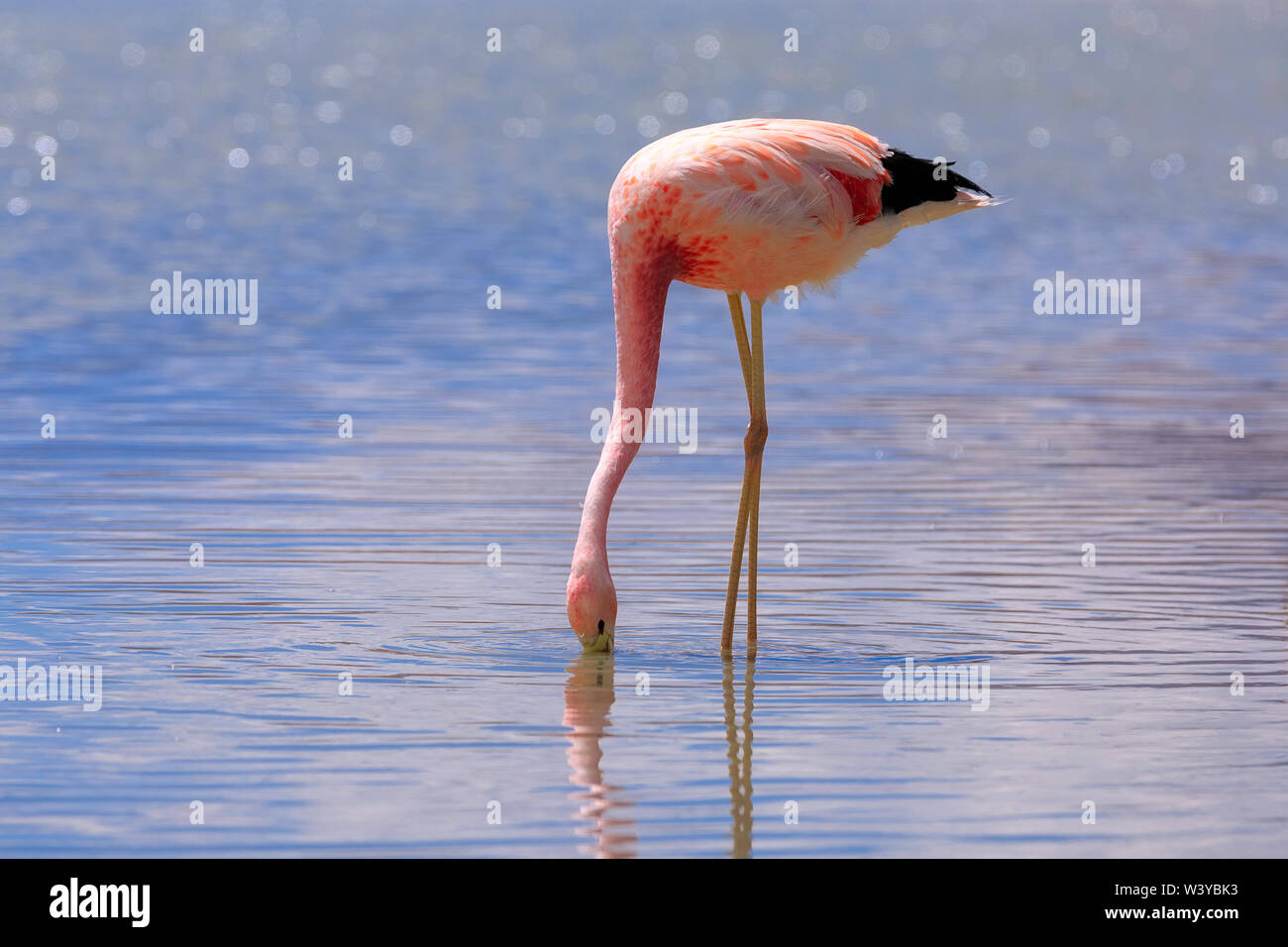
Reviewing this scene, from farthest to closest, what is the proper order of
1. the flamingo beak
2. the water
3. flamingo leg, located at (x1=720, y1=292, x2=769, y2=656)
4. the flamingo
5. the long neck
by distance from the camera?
flamingo leg, located at (x1=720, y1=292, x2=769, y2=656) → the long neck → the flamingo → the flamingo beak → the water

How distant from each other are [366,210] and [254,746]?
23278 mm

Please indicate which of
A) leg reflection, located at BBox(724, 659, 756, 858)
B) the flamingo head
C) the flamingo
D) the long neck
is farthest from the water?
the long neck

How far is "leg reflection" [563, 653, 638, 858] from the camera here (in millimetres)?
6496

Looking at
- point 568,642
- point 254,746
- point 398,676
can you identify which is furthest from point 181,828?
point 568,642

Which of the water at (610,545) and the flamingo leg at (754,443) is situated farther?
the flamingo leg at (754,443)

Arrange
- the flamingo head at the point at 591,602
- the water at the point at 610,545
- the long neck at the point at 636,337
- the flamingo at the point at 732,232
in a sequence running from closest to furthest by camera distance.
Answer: the water at the point at 610,545 → the flamingo head at the point at 591,602 → the flamingo at the point at 732,232 → the long neck at the point at 636,337

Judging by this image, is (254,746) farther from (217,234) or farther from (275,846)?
(217,234)

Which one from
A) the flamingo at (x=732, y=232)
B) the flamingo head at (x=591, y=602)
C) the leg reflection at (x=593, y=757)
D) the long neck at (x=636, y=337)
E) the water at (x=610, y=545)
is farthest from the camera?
the long neck at (x=636, y=337)

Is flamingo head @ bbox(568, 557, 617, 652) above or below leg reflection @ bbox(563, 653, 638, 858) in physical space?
above

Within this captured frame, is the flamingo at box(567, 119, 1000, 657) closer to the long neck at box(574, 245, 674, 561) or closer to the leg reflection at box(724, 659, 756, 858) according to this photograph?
the long neck at box(574, 245, 674, 561)

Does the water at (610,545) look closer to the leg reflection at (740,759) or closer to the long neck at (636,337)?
the leg reflection at (740,759)

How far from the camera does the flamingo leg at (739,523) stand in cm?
888

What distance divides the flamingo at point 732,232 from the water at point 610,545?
332 mm

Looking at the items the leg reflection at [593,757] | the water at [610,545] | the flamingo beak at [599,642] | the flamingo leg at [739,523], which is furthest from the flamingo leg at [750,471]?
the leg reflection at [593,757]
